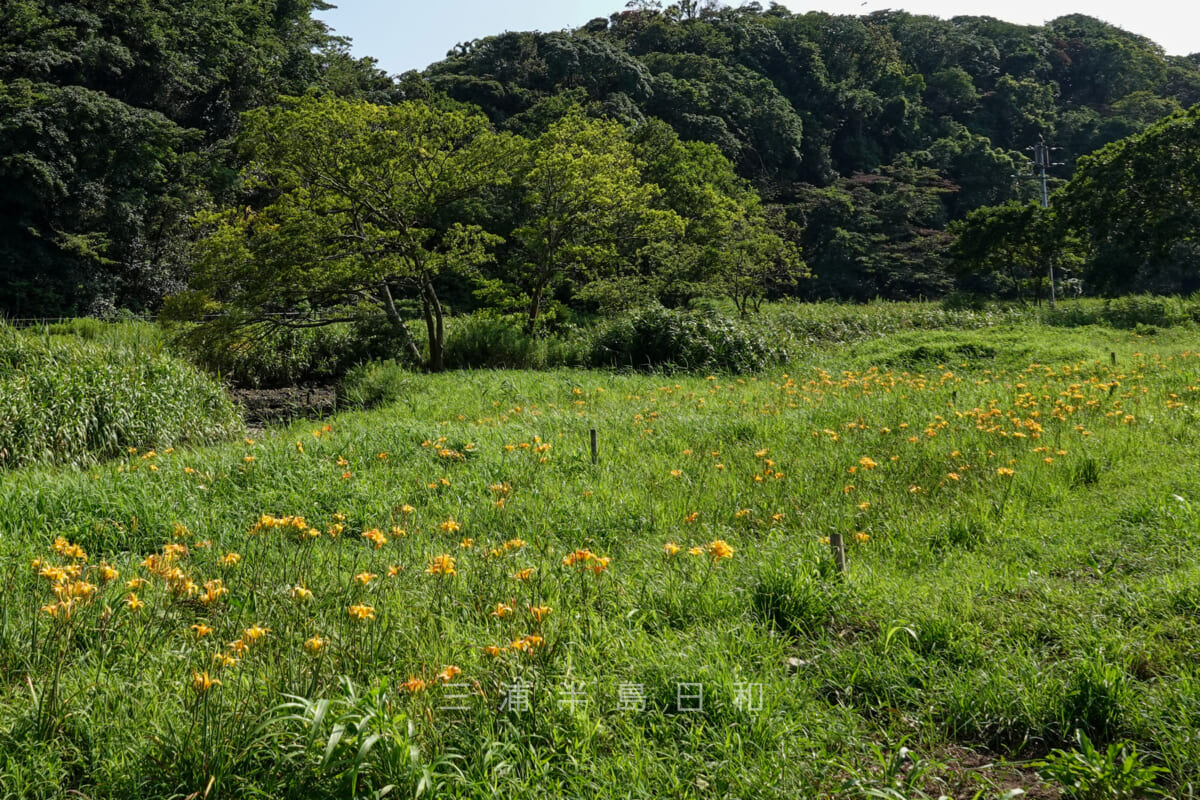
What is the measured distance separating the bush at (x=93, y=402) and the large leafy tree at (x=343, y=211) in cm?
256

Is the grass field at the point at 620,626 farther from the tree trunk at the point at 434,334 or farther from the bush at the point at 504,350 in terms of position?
the bush at the point at 504,350

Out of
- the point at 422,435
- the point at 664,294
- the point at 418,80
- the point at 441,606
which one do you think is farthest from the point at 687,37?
the point at 441,606

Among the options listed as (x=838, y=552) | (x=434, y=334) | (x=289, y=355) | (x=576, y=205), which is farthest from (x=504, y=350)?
(x=838, y=552)

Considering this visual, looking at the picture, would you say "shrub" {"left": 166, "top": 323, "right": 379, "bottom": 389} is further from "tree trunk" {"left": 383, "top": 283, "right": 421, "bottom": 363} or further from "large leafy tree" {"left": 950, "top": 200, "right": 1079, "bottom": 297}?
"large leafy tree" {"left": 950, "top": 200, "right": 1079, "bottom": 297}

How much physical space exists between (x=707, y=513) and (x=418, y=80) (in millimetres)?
29913

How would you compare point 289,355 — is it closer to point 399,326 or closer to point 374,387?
point 399,326

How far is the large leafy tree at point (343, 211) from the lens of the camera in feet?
35.5

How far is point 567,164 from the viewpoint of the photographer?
1371cm

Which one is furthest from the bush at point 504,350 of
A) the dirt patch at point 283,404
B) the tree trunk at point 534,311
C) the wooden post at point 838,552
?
the wooden post at point 838,552

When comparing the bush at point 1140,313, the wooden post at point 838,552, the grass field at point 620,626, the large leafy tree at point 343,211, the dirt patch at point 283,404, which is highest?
the large leafy tree at point 343,211

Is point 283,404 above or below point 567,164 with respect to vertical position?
below

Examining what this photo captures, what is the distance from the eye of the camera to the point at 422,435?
653cm

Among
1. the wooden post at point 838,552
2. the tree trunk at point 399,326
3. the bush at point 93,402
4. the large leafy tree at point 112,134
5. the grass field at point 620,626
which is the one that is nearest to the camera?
the grass field at point 620,626

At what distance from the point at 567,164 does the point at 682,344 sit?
429cm
